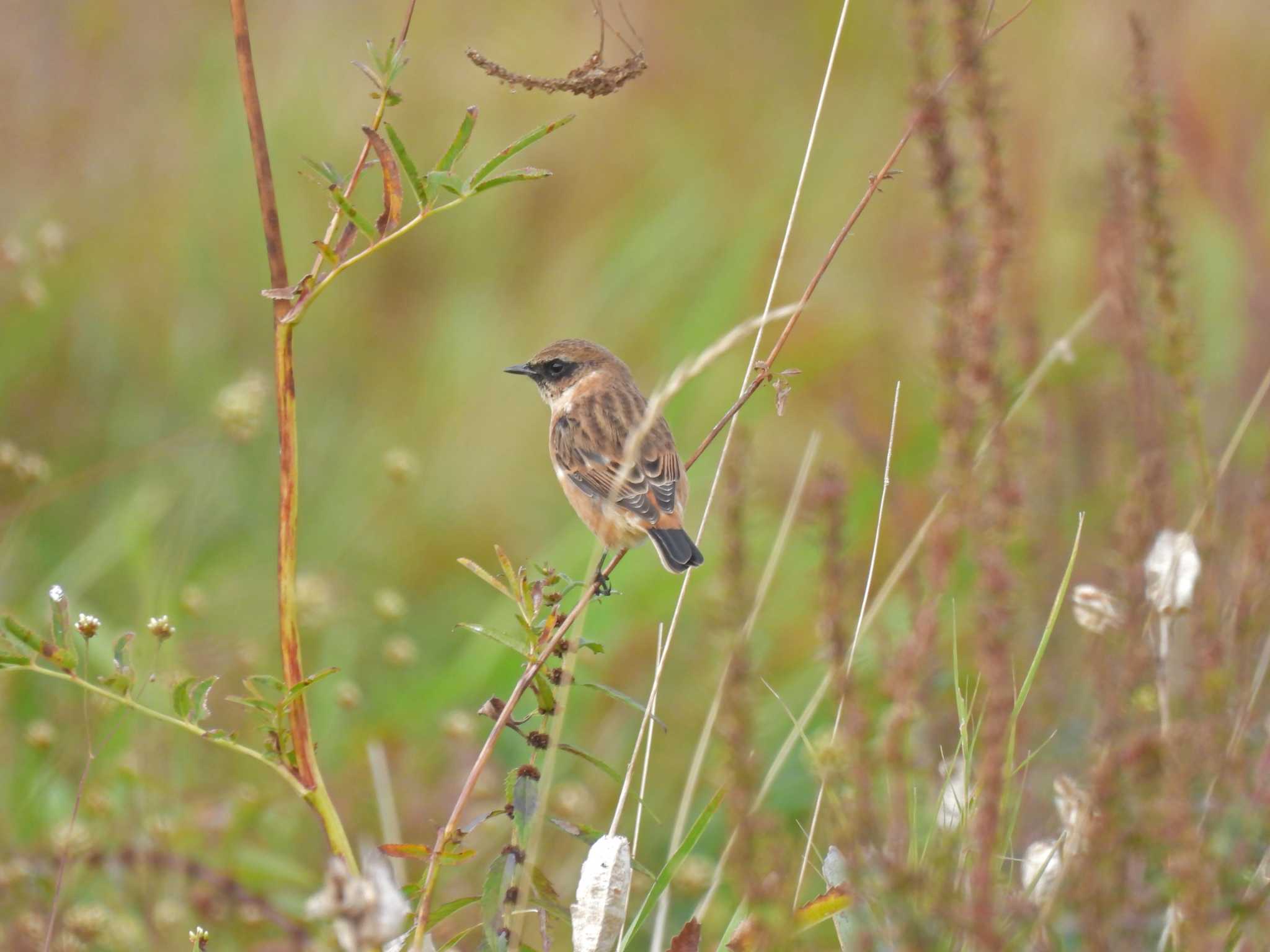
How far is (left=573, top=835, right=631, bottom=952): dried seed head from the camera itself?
1854mm

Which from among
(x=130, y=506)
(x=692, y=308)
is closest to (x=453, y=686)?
(x=130, y=506)

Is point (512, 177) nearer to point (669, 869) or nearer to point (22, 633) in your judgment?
point (22, 633)

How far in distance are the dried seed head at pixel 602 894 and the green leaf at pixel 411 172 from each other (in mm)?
845

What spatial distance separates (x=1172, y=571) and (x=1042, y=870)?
467 millimetres

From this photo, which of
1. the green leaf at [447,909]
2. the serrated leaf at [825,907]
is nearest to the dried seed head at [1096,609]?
the serrated leaf at [825,907]

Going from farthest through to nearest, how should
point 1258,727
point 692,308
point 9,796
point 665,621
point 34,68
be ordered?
point 34,68, point 692,308, point 665,621, point 9,796, point 1258,727

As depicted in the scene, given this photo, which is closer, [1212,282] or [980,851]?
[980,851]

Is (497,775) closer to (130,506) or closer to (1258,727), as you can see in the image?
(130,506)

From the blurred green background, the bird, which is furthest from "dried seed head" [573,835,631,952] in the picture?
the bird

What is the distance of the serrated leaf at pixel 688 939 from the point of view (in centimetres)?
197

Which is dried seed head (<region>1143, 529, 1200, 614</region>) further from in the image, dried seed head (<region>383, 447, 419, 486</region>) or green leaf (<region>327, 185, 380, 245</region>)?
dried seed head (<region>383, 447, 419, 486</region>)

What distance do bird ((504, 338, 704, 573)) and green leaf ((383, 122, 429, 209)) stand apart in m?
1.68

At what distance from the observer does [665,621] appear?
16.9 feet

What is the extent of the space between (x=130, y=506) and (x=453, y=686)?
1233 millimetres
